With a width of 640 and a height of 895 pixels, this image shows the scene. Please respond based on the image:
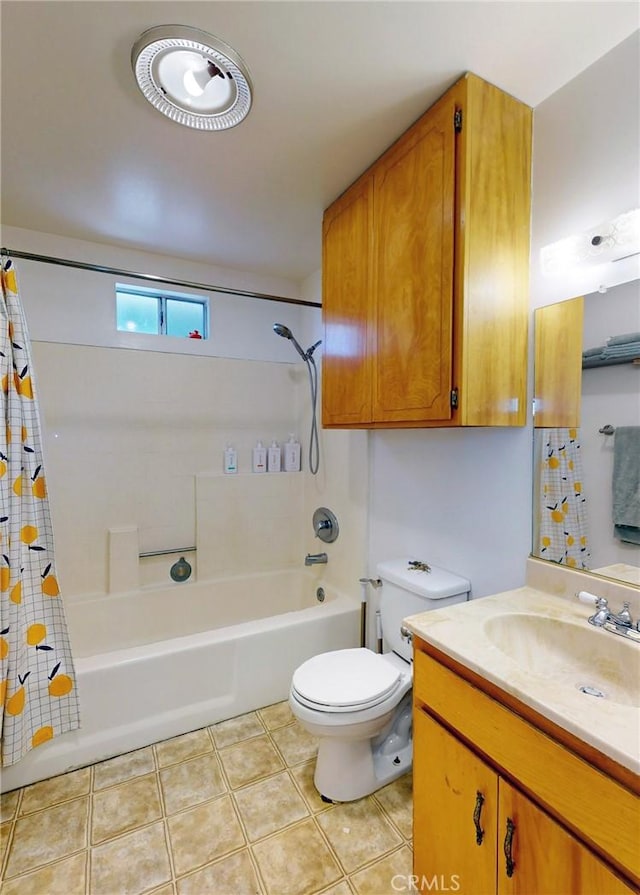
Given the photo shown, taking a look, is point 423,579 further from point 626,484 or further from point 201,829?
point 201,829

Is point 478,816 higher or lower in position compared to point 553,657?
lower

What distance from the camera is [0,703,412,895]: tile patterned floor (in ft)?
4.10

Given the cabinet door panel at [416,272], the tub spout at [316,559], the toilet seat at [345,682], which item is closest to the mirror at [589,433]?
the cabinet door panel at [416,272]

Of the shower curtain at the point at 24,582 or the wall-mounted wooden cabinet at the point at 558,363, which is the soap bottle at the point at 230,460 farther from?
the wall-mounted wooden cabinet at the point at 558,363

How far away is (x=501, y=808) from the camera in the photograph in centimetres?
90

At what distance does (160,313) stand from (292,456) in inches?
51.3

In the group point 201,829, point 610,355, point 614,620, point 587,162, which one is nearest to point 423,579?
point 614,620

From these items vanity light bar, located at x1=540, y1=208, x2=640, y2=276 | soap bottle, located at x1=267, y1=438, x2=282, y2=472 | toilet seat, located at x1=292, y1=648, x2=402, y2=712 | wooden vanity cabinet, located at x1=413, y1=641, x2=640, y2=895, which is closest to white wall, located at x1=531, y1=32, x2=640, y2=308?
vanity light bar, located at x1=540, y1=208, x2=640, y2=276

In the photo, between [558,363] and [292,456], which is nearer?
[558,363]

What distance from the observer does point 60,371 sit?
235 centimetres

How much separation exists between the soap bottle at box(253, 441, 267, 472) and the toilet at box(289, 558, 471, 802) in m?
1.33

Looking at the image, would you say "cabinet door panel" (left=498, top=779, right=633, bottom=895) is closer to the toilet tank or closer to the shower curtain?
the toilet tank

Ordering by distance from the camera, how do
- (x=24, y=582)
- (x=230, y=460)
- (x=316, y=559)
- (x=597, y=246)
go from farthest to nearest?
(x=230, y=460), (x=316, y=559), (x=24, y=582), (x=597, y=246)

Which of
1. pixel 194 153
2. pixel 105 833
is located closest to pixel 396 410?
pixel 194 153
